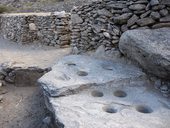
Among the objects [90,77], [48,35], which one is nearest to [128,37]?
[90,77]

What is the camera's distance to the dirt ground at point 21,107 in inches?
210

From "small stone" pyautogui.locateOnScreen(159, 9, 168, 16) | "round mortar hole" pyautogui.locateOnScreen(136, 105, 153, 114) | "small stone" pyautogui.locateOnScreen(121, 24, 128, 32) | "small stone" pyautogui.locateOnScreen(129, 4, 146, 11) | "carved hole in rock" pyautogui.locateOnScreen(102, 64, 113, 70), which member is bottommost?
"round mortar hole" pyautogui.locateOnScreen(136, 105, 153, 114)

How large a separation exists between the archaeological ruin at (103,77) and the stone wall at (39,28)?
6.41 feet

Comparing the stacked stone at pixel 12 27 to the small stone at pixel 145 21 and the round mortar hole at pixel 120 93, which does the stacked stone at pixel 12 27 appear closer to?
the small stone at pixel 145 21

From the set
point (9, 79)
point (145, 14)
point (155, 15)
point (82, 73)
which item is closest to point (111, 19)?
point (145, 14)

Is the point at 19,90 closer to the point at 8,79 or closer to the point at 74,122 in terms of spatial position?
→ the point at 8,79

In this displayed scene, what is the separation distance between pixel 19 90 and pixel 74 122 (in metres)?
3.50

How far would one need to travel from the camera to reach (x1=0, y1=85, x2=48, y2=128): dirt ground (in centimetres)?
533

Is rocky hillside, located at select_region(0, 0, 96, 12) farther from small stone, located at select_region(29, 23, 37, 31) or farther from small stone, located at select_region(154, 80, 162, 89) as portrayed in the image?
small stone, located at select_region(154, 80, 162, 89)

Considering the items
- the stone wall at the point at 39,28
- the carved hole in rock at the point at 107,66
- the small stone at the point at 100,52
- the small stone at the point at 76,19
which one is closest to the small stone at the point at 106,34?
the small stone at the point at 100,52

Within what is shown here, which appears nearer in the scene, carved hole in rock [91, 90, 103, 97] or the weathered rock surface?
the weathered rock surface

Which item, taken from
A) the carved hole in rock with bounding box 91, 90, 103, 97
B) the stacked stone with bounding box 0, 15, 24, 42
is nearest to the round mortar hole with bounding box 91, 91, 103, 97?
the carved hole in rock with bounding box 91, 90, 103, 97

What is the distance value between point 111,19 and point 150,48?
1.72 metres

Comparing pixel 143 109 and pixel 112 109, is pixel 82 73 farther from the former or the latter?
pixel 143 109
